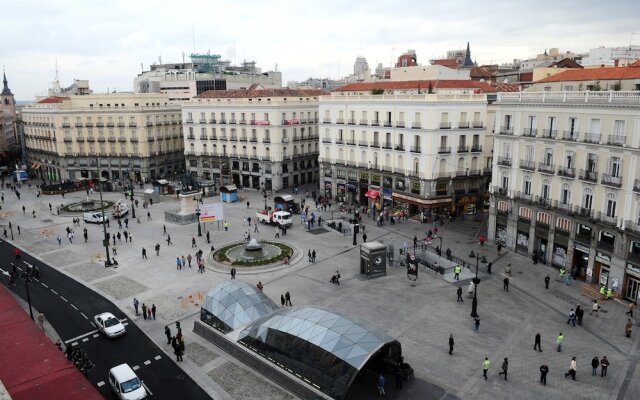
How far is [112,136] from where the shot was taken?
286ft

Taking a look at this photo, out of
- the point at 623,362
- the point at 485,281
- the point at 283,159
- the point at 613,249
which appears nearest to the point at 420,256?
the point at 485,281

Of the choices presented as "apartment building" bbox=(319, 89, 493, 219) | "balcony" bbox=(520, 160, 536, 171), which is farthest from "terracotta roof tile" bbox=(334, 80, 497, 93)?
"balcony" bbox=(520, 160, 536, 171)

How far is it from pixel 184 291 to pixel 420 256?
20.9 m

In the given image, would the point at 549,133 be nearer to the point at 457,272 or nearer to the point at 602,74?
the point at 602,74

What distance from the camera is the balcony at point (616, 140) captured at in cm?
3584

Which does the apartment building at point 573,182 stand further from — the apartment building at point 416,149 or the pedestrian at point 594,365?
the pedestrian at point 594,365

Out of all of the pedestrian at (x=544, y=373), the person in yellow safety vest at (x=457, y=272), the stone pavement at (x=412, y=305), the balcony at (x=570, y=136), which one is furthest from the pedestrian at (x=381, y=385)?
the balcony at (x=570, y=136)

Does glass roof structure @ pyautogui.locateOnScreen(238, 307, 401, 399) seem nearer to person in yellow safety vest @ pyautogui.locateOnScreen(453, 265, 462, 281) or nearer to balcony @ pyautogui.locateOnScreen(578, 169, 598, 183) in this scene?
person in yellow safety vest @ pyautogui.locateOnScreen(453, 265, 462, 281)

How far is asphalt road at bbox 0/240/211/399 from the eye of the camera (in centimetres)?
2606

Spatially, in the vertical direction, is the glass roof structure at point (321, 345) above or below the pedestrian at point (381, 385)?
above

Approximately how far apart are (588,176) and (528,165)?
610 cm

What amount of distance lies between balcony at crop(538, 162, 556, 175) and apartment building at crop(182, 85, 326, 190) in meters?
42.6

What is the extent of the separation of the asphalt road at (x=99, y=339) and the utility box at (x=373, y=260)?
1785 cm

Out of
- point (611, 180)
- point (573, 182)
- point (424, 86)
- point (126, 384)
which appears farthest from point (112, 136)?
point (611, 180)
